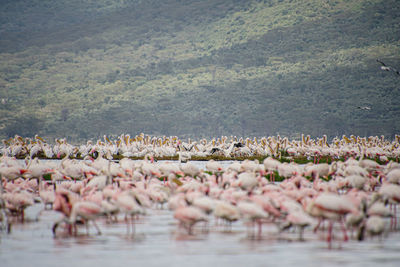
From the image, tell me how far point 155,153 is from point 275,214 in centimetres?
2837

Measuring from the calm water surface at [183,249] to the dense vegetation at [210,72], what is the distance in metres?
82.6

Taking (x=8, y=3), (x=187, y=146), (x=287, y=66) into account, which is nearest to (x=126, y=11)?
(x=8, y=3)

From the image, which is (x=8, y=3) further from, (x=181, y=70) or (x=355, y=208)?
(x=355, y=208)

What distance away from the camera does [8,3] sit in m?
177

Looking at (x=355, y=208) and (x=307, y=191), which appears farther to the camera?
(x=307, y=191)

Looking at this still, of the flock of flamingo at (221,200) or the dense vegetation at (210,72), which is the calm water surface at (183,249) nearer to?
the flock of flamingo at (221,200)

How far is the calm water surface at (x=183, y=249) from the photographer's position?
10.2m

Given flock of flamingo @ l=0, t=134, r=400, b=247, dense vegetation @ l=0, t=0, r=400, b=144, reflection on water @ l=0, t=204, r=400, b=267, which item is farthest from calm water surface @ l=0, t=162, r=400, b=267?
dense vegetation @ l=0, t=0, r=400, b=144

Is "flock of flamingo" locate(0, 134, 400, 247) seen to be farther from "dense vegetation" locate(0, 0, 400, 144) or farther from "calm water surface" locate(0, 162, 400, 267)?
"dense vegetation" locate(0, 0, 400, 144)

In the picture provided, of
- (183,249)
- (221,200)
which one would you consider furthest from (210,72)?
(183,249)

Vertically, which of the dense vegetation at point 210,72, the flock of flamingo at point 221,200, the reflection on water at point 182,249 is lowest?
the reflection on water at point 182,249

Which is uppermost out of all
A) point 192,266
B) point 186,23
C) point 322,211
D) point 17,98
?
point 186,23

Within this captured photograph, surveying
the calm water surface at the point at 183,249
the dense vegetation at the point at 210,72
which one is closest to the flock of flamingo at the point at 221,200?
the calm water surface at the point at 183,249

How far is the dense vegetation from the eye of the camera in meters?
101
